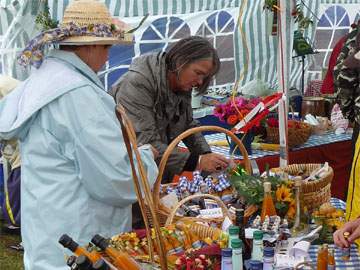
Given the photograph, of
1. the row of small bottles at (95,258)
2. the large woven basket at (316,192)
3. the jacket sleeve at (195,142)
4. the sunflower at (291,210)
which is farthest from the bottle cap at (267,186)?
the jacket sleeve at (195,142)

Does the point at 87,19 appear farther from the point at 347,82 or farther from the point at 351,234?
the point at 347,82

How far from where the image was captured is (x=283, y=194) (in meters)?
2.38

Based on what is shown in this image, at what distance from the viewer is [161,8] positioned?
22.1 feet

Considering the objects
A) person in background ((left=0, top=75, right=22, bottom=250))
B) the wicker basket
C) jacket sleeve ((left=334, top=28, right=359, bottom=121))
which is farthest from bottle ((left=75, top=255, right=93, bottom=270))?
person in background ((left=0, top=75, right=22, bottom=250))

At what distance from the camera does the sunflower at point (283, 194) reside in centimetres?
237

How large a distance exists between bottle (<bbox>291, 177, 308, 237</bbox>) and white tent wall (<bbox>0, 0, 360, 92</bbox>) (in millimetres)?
3537

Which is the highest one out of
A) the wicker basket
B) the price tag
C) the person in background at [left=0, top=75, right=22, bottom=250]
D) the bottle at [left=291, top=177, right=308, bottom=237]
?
the bottle at [left=291, top=177, right=308, bottom=237]

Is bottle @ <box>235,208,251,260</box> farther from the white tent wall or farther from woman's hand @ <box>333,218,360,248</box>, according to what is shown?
the white tent wall

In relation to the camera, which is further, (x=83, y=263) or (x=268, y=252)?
(x=268, y=252)

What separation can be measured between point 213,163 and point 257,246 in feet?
3.94

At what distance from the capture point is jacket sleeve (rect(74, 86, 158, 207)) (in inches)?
81.4

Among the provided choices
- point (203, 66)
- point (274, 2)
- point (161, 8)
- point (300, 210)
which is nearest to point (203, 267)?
point (300, 210)

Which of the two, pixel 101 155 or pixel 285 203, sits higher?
pixel 101 155

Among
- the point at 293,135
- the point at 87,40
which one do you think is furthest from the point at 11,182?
the point at 87,40
